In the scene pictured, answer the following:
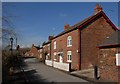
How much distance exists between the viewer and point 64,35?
39000 mm

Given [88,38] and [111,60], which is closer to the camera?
[111,60]

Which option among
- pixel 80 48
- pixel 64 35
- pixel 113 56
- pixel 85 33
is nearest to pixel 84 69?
pixel 80 48

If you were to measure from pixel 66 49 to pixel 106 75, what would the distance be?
1794cm

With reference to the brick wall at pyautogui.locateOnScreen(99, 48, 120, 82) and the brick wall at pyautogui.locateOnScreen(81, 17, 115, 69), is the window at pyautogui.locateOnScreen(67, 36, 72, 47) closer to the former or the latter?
the brick wall at pyautogui.locateOnScreen(81, 17, 115, 69)

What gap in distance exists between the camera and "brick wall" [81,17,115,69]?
3172cm

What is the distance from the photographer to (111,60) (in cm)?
1950

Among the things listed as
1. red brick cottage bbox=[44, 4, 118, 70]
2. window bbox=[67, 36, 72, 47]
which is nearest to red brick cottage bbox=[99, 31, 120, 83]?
red brick cottage bbox=[44, 4, 118, 70]

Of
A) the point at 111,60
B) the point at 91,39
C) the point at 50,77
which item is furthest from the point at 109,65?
the point at 91,39

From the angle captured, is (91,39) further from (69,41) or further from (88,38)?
(69,41)

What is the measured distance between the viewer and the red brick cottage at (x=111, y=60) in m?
18.8

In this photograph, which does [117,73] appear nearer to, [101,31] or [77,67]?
[77,67]

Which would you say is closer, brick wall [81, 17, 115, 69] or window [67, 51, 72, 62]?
brick wall [81, 17, 115, 69]

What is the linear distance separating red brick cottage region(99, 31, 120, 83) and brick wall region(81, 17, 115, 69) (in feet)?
35.3

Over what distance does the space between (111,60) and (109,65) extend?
20.8 inches
